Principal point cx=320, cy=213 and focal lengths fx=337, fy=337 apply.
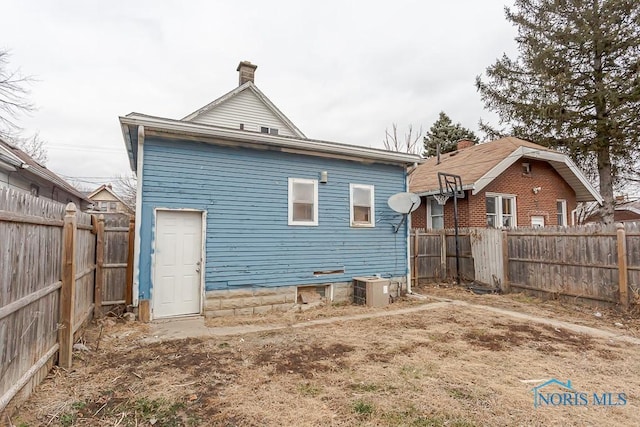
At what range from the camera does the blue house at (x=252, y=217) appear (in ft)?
20.9

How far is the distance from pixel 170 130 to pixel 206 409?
4987 mm

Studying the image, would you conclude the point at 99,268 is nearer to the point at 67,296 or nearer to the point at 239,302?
the point at 67,296

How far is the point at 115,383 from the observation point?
12.0ft

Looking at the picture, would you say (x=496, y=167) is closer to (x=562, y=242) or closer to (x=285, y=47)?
(x=562, y=242)

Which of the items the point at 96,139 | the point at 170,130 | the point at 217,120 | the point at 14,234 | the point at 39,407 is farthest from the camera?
the point at 96,139

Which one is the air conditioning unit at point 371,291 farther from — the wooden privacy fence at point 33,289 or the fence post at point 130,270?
the wooden privacy fence at point 33,289

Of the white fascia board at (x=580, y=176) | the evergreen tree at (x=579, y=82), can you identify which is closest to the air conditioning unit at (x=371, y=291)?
the white fascia board at (x=580, y=176)

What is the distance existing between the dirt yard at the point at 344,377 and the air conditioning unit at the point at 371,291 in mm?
1595

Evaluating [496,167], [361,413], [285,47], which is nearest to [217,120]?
[285,47]

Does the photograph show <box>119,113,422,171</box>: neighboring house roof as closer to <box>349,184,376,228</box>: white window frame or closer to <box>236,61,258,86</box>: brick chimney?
<box>349,184,376,228</box>: white window frame

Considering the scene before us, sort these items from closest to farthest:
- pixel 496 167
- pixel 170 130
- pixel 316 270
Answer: pixel 170 130 → pixel 316 270 → pixel 496 167

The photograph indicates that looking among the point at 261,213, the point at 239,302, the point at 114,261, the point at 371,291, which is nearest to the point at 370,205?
the point at 371,291

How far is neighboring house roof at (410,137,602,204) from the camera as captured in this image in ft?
38.3

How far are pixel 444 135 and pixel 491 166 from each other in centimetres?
2000
